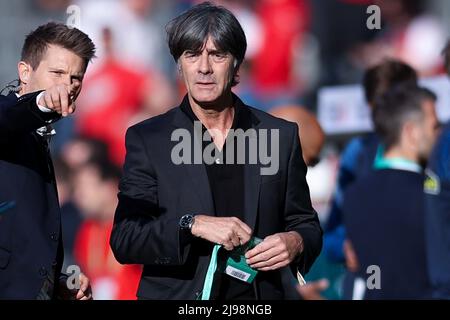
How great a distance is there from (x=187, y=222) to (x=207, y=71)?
52 cm

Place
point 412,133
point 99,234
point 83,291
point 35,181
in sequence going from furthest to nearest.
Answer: point 99,234 < point 412,133 < point 83,291 < point 35,181

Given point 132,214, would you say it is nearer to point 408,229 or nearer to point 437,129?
point 408,229

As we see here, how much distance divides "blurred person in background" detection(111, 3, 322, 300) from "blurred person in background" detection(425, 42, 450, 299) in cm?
71

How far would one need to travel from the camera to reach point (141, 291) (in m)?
3.87

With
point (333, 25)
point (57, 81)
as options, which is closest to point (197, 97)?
point (57, 81)

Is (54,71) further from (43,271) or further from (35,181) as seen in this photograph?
(43,271)

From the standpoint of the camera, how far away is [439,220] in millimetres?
4434

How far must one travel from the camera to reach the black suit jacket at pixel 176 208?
3707 mm

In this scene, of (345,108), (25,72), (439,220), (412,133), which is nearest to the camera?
(25,72)

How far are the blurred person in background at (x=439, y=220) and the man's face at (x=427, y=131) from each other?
0.88 m

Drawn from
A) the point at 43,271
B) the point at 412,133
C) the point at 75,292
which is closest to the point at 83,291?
the point at 75,292

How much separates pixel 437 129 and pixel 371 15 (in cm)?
199

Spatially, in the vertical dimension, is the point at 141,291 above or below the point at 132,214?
below

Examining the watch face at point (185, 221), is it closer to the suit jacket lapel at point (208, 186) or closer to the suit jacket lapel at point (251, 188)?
the suit jacket lapel at point (208, 186)
